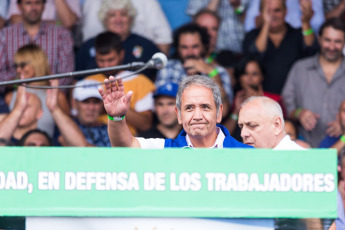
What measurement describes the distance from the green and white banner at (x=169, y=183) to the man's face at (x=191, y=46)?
496 centimetres

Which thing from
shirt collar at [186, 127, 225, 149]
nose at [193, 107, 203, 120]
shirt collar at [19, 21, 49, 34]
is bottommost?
shirt collar at [186, 127, 225, 149]

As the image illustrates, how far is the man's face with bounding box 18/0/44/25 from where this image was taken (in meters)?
7.98

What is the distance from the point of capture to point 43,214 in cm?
285

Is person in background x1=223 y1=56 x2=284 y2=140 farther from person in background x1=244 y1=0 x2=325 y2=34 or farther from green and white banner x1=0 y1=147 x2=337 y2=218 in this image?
green and white banner x1=0 y1=147 x2=337 y2=218

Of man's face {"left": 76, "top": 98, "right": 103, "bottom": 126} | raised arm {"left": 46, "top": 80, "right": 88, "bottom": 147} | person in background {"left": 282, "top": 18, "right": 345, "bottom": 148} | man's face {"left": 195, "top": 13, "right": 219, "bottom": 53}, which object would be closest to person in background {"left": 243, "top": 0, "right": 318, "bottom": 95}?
person in background {"left": 282, "top": 18, "right": 345, "bottom": 148}

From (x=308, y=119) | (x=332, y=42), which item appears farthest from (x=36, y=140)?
(x=332, y=42)

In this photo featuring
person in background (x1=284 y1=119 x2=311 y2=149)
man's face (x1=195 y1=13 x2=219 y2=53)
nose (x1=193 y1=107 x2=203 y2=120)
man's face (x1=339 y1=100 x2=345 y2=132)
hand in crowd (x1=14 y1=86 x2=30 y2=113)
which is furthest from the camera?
man's face (x1=195 y1=13 x2=219 y2=53)

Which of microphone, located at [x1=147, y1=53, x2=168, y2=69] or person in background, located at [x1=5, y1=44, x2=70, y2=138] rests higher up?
person in background, located at [x1=5, y1=44, x2=70, y2=138]

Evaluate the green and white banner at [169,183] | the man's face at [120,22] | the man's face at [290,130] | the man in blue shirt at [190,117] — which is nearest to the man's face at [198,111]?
the man in blue shirt at [190,117]

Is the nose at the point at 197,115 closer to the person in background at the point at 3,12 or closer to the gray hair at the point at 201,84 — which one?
the gray hair at the point at 201,84

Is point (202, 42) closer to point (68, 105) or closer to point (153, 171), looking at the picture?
point (68, 105)

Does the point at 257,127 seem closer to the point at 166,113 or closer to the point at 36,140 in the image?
the point at 166,113

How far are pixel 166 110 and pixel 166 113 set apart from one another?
28 millimetres

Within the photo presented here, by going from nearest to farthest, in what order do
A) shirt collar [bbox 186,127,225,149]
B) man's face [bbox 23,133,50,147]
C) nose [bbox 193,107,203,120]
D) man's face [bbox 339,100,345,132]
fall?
1. nose [bbox 193,107,203,120]
2. shirt collar [bbox 186,127,225,149]
3. man's face [bbox 23,133,50,147]
4. man's face [bbox 339,100,345,132]
